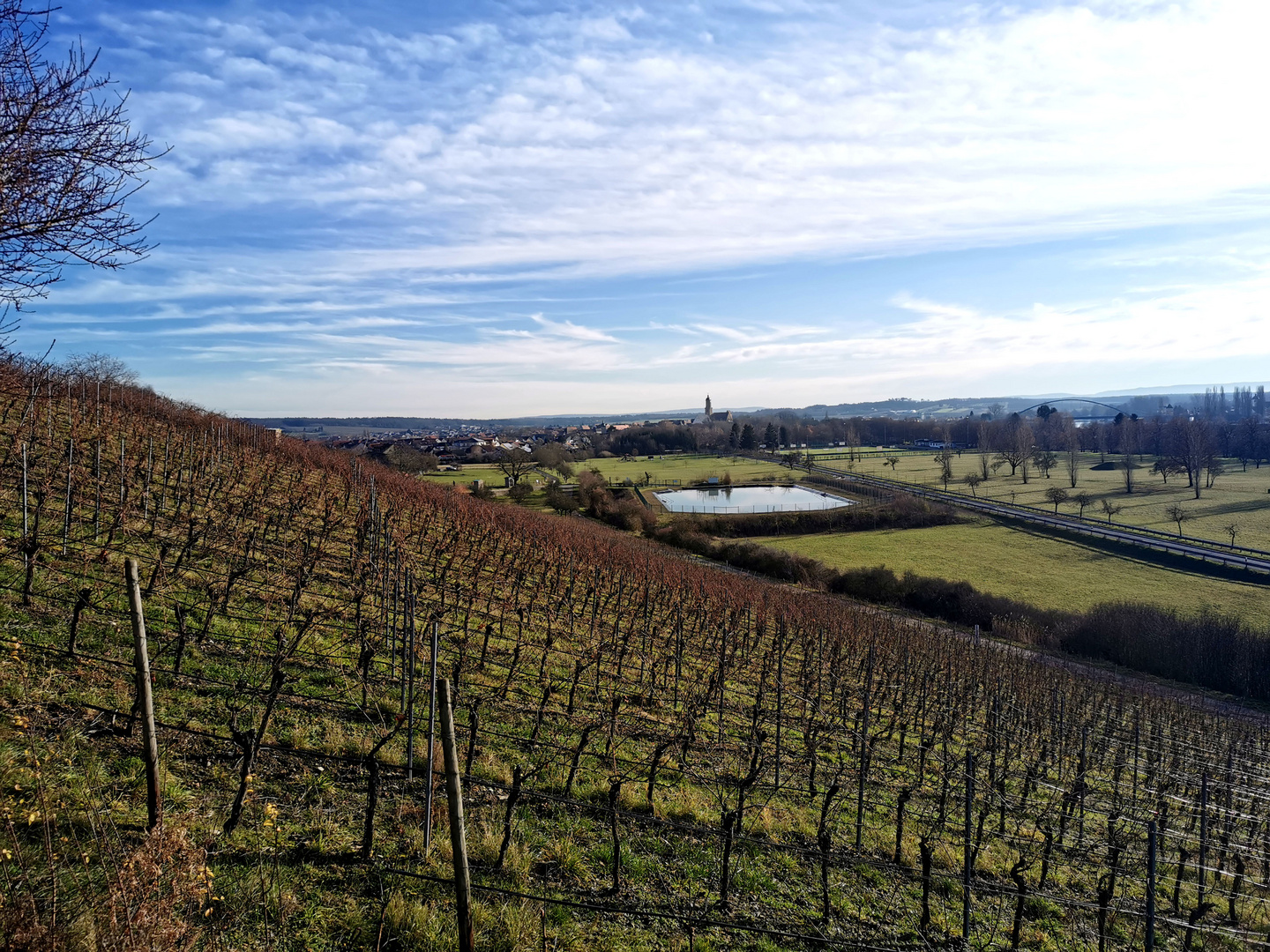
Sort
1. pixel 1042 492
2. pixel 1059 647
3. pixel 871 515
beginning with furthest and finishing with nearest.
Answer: pixel 1042 492
pixel 871 515
pixel 1059 647

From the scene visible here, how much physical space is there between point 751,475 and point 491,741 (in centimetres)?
7411

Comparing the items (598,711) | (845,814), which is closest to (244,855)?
(598,711)

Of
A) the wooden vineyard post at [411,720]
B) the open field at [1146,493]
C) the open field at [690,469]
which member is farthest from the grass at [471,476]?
the wooden vineyard post at [411,720]

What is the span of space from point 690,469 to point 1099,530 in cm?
4738

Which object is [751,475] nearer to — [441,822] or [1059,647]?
[1059,647]

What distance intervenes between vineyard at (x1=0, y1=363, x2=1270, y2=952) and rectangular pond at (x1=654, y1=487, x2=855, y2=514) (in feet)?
137

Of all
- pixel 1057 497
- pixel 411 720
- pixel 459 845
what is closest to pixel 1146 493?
pixel 1057 497

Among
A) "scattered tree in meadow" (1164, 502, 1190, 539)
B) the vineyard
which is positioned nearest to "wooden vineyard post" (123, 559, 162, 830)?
the vineyard

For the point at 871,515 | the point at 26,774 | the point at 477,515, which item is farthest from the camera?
the point at 871,515

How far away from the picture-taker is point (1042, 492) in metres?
60.9

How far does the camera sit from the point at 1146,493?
5794cm

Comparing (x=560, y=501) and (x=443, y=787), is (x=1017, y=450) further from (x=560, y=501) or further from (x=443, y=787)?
(x=443, y=787)

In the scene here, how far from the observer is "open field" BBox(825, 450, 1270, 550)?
45406 mm

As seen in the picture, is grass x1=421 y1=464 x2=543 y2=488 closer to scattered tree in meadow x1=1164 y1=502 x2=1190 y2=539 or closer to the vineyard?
the vineyard
